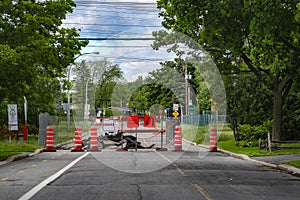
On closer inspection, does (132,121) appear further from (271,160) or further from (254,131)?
(254,131)

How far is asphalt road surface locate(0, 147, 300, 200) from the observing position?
11.7m

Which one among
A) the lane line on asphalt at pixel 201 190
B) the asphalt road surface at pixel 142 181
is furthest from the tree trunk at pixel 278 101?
the lane line on asphalt at pixel 201 190

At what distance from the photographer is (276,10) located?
669 inches

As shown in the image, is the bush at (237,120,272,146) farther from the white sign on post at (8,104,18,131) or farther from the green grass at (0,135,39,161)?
the white sign on post at (8,104,18,131)

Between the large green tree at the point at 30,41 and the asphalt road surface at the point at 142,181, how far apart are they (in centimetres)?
464

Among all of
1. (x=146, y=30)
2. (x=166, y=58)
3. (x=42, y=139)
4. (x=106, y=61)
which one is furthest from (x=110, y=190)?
(x=42, y=139)

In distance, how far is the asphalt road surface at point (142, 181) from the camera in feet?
38.3

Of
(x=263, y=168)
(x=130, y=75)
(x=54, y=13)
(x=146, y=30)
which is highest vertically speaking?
(x=54, y=13)

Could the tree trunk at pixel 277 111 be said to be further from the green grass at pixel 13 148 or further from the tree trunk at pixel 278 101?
the green grass at pixel 13 148

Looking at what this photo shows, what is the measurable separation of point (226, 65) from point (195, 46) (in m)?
5.16

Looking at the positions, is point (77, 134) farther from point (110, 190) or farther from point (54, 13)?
point (110, 190)

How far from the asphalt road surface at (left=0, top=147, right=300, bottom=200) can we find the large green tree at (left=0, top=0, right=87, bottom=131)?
464cm

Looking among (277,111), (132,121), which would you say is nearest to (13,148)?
(132,121)

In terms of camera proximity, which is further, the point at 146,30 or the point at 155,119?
the point at 155,119
